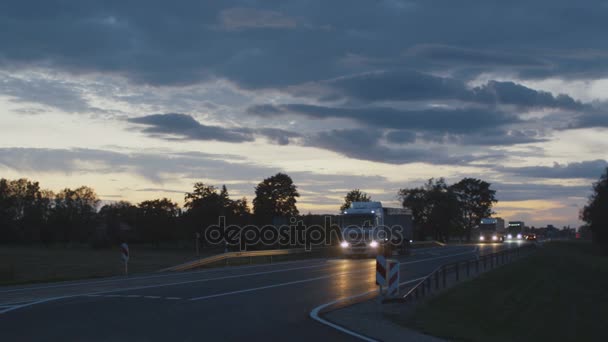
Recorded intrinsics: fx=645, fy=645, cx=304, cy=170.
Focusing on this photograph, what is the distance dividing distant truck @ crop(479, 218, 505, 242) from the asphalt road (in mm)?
75585

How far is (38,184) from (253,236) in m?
70.0

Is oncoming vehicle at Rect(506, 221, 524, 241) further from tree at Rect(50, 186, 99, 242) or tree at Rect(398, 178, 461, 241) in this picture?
tree at Rect(50, 186, 99, 242)

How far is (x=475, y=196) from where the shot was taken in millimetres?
166750

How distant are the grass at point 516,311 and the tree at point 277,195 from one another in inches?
3054

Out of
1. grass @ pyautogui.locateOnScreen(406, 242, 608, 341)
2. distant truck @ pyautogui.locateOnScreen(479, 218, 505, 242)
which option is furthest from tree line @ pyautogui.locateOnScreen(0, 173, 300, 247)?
grass @ pyautogui.locateOnScreen(406, 242, 608, 341)

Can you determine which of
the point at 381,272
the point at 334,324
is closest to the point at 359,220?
the point at 381,272

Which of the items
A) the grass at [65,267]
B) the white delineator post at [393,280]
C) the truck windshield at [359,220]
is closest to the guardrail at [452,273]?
A: the white delineator post at [393,280]

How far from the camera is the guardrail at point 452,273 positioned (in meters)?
19.2

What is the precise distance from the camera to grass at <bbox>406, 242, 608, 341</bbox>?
14.3 metres

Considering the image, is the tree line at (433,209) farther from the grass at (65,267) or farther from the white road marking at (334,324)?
the white road marking at (334,324)

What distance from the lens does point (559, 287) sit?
2709 centimetres

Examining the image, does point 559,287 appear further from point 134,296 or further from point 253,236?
point 253,236

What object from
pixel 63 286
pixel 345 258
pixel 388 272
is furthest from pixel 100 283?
pixel 345 258

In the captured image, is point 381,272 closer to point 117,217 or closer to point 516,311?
point 516,311
